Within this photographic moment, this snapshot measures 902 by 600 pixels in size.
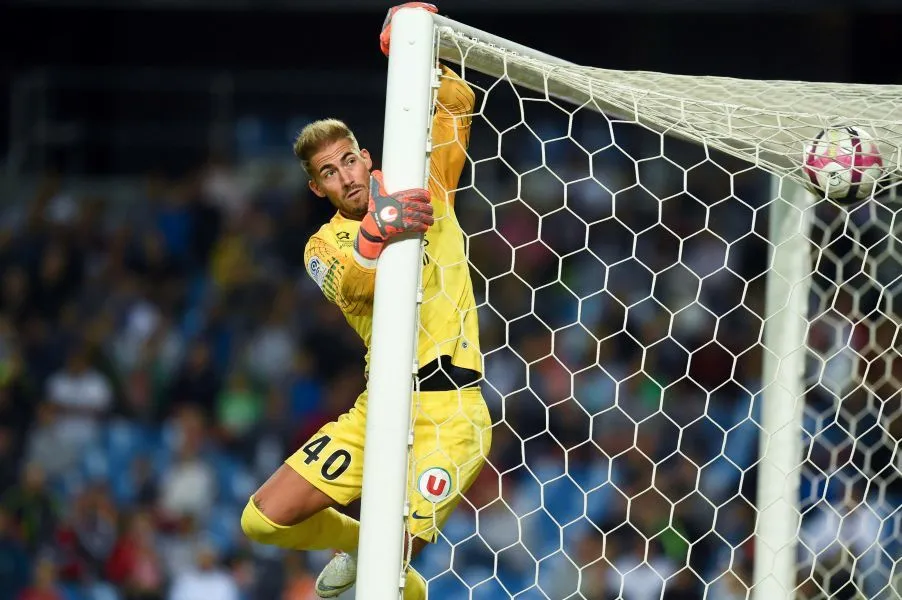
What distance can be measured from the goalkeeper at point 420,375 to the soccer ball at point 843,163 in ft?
3.34

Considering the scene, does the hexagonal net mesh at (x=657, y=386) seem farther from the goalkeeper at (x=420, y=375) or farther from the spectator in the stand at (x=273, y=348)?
the spectator in the stand at (x=273, y=348)

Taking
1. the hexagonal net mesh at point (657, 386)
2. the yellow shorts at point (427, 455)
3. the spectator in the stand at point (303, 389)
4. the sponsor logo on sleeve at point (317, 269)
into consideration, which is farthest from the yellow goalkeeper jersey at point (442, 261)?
the spectator in the stand at point (303, 389)

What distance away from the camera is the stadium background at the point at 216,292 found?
7191 mm

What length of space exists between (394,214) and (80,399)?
561cm

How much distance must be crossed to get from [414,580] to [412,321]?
2.75 feet

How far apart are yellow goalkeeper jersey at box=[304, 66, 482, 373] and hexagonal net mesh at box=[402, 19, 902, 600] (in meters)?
1.11

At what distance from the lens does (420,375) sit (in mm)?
3641

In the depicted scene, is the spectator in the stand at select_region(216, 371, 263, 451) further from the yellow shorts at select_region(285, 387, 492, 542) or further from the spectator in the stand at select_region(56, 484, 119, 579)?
the yellow shorts at select_region(285, 387, 492, 542)

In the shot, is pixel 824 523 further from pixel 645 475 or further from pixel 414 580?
pixel 414 580

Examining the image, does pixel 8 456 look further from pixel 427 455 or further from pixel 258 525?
pixel 427 455

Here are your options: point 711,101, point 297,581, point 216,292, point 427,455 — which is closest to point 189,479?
point 297,581

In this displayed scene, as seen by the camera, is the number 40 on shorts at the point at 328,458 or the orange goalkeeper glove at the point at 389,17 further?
Result: the number 40 on shorts at the point at 328,458

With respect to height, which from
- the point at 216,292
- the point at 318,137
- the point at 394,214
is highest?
the point at 318,137

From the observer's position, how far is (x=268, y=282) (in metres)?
8.74
